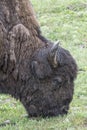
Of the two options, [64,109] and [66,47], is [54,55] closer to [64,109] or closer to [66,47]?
[64,109]

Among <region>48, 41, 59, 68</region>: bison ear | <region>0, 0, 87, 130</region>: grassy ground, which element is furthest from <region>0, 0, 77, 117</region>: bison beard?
<region>0, 0, 87, 130</region>: grassy ground

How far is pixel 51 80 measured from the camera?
337 inches

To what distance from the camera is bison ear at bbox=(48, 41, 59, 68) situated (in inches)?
332

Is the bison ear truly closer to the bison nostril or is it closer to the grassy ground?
the bison nostril

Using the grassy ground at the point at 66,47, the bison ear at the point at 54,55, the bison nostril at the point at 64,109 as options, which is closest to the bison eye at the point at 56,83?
the bison ear at the point at 54,55

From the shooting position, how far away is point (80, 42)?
13.8 meters

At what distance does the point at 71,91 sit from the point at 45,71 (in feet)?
1.60

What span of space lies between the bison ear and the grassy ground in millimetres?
817

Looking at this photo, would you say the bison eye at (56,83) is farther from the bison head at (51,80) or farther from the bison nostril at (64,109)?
the bison nostril at (64,109)

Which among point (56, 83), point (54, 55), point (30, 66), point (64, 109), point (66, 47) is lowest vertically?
point (66, 47)

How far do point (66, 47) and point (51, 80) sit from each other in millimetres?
4887

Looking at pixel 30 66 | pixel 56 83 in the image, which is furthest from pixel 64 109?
pixel 30 66

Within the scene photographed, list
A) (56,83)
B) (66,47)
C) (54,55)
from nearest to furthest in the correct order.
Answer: (54,55)
(56,83)
(66,47)

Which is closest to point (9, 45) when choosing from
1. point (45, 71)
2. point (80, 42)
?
point (45, 71)
